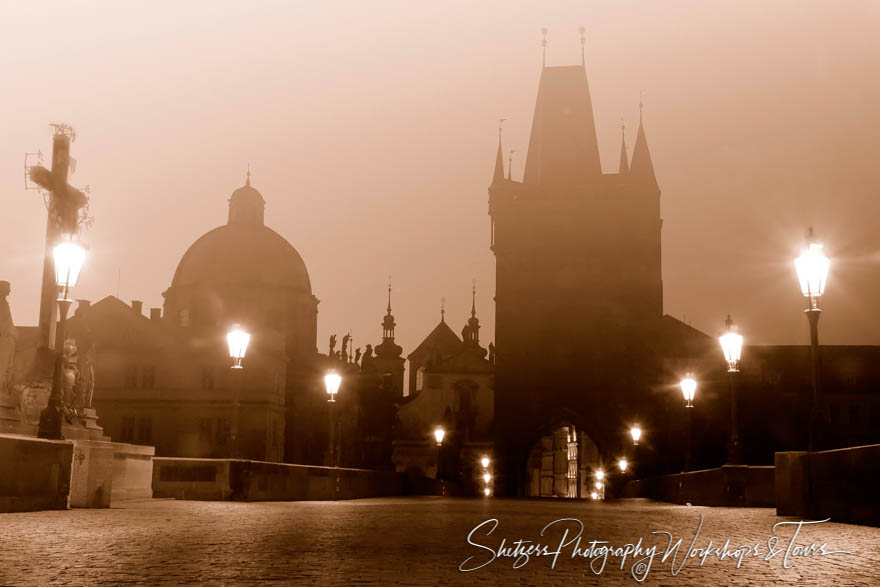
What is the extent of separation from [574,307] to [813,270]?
48.9 m

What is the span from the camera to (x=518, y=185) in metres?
65.4

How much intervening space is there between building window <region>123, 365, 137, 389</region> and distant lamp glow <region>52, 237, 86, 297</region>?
58.5 meters

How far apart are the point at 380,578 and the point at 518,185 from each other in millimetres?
59677

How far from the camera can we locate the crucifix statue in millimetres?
22219

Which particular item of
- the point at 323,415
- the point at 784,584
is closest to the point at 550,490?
the point at 323,415

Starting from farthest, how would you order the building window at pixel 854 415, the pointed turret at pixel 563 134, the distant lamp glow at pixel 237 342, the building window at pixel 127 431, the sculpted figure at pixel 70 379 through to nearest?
1. the building window at pixel 854 415
2. the building window at pixel 127 431
3. the pointed turret at pixel 563 134
4. the distant lamp glow at pixel 237 342
5. the sculpted figure at pixel 70 379

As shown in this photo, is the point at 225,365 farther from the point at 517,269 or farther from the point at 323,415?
the point at 517,269

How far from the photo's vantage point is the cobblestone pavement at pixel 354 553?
667 cm

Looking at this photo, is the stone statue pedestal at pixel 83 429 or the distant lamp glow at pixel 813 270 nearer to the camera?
the distant lamp glow at pixel 813 270

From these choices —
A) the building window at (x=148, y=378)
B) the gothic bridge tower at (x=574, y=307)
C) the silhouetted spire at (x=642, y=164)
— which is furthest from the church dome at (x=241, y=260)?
the silhouetted spire at (x=642, y=164)

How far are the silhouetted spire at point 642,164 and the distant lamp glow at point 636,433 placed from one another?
49.7ft

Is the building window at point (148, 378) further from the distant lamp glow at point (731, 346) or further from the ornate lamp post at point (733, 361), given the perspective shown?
the distant lamp glow at point (731, 346)

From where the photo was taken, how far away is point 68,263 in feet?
49.9

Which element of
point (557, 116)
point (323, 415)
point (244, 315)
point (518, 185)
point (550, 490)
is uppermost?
point (557, 116)
